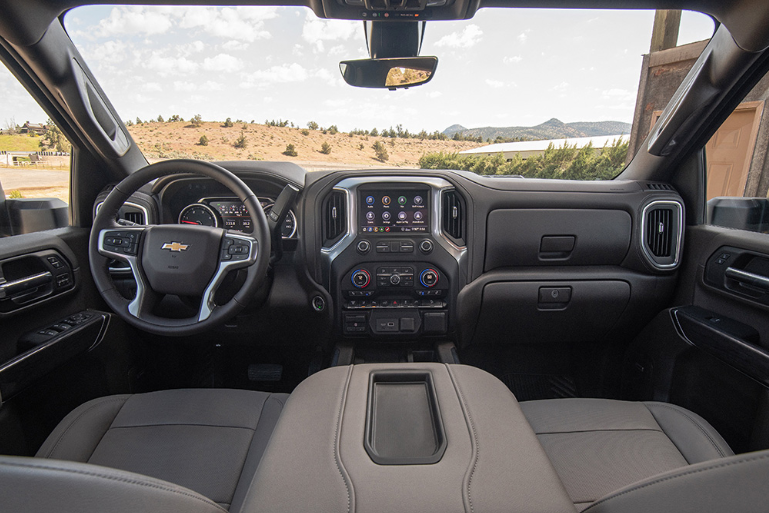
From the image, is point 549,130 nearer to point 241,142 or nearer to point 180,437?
point 241,142

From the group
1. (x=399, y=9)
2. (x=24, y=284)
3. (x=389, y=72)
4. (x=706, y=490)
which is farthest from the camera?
(x=389, y=72)

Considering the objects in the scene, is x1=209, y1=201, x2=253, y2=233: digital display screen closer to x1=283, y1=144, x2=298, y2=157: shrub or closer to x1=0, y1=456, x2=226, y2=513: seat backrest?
x1=283, y1=144, x2=298, y2=157: shrub

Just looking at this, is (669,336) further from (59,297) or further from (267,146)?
(59,297)

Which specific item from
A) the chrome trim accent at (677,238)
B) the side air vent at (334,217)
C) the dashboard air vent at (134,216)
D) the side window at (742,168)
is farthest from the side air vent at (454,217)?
the dashboard air vent at (134,216)

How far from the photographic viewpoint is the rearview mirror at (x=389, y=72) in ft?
6.65

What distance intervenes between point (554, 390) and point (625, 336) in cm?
55

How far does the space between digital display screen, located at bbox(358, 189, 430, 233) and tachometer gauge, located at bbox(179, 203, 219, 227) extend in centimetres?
83

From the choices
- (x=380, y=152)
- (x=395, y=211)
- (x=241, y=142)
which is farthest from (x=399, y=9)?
(x=241, y=142)

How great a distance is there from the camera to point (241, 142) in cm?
241

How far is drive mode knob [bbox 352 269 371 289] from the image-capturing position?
7.39 ft

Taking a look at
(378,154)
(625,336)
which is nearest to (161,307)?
Result: (378,154)

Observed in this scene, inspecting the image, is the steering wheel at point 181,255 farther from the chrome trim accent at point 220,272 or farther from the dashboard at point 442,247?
the dashboard at point 442,247

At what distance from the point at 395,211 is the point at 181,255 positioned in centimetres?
106

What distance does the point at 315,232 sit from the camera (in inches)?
87.9
